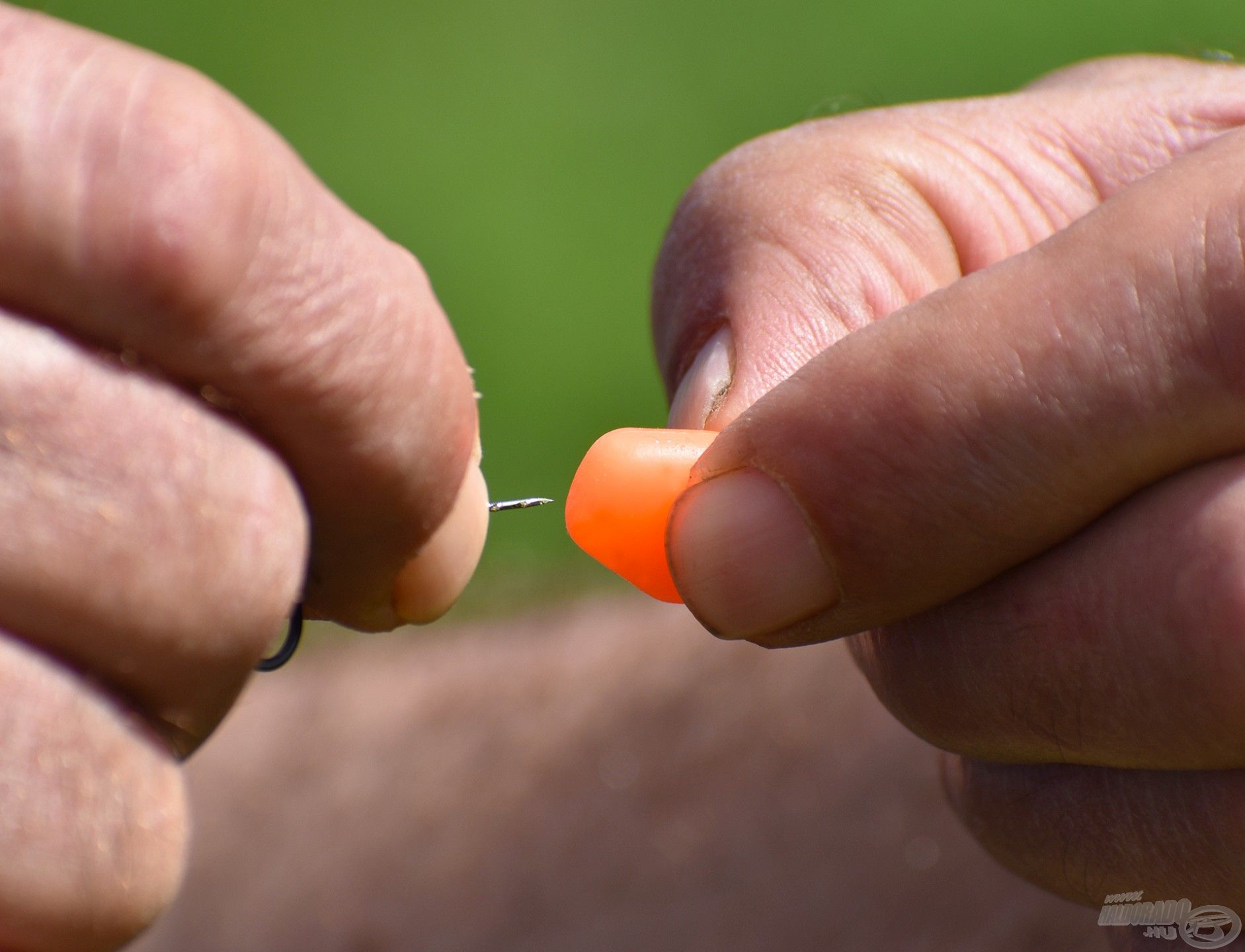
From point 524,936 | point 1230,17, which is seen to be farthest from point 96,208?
point 1230,17

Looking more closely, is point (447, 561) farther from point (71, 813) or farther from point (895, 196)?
point (895, 196)

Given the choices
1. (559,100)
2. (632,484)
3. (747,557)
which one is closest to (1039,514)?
(747,557)

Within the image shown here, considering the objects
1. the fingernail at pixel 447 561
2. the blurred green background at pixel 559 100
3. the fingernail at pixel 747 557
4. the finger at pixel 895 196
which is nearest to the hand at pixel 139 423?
the fingernail at pixel 447 561

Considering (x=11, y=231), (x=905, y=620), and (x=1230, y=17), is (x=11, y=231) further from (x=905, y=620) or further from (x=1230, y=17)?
(x=1230, y=17)

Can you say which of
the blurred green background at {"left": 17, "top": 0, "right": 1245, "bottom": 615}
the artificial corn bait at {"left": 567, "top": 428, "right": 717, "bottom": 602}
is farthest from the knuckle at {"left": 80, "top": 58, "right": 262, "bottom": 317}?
the blurred green background at {"left": 17, "top": 0, "right": 1245, "bottom": 615}

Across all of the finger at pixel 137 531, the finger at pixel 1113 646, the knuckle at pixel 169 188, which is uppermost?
the knuckle at pixel 169 188

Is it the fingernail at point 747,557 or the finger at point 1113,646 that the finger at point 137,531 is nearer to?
the fingernail at point 747,557
